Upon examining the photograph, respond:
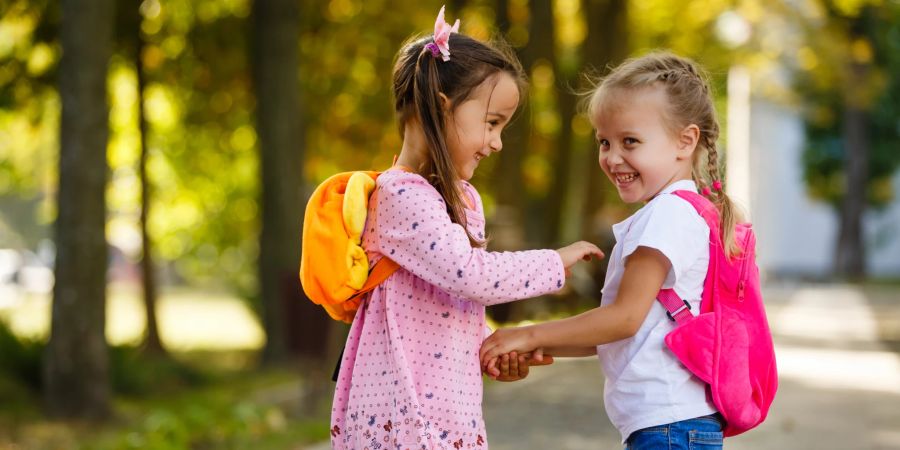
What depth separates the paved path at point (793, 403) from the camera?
804cm

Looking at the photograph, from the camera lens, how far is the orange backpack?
3.20 meters

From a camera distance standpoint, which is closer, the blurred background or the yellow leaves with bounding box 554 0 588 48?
the blurred background

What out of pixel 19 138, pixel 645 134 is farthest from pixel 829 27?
pixel 645 134

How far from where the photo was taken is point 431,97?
3.24 meters

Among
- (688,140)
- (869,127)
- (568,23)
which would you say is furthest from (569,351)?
(869,127)

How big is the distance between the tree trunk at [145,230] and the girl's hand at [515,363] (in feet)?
40.0

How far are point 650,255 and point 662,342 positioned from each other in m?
0.22

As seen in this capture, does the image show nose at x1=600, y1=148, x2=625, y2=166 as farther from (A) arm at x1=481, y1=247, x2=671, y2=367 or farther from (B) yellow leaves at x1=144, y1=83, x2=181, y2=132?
(B) yellow leaves at x1=144, y1=83, x2=181, y2=132

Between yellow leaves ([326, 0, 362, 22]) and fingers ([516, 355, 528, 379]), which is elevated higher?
yellow leaves ([326, 0, 362, 22])

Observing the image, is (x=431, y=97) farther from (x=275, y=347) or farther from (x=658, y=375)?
(x=275, y=347)

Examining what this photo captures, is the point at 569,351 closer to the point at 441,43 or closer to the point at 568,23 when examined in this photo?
the point at 441,43

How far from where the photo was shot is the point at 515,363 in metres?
3.30

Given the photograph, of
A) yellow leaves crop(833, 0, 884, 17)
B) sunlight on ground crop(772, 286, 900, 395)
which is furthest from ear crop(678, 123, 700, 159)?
yellow leaves crop(833, 0, 884, 17)

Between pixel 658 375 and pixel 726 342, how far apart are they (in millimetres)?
188
